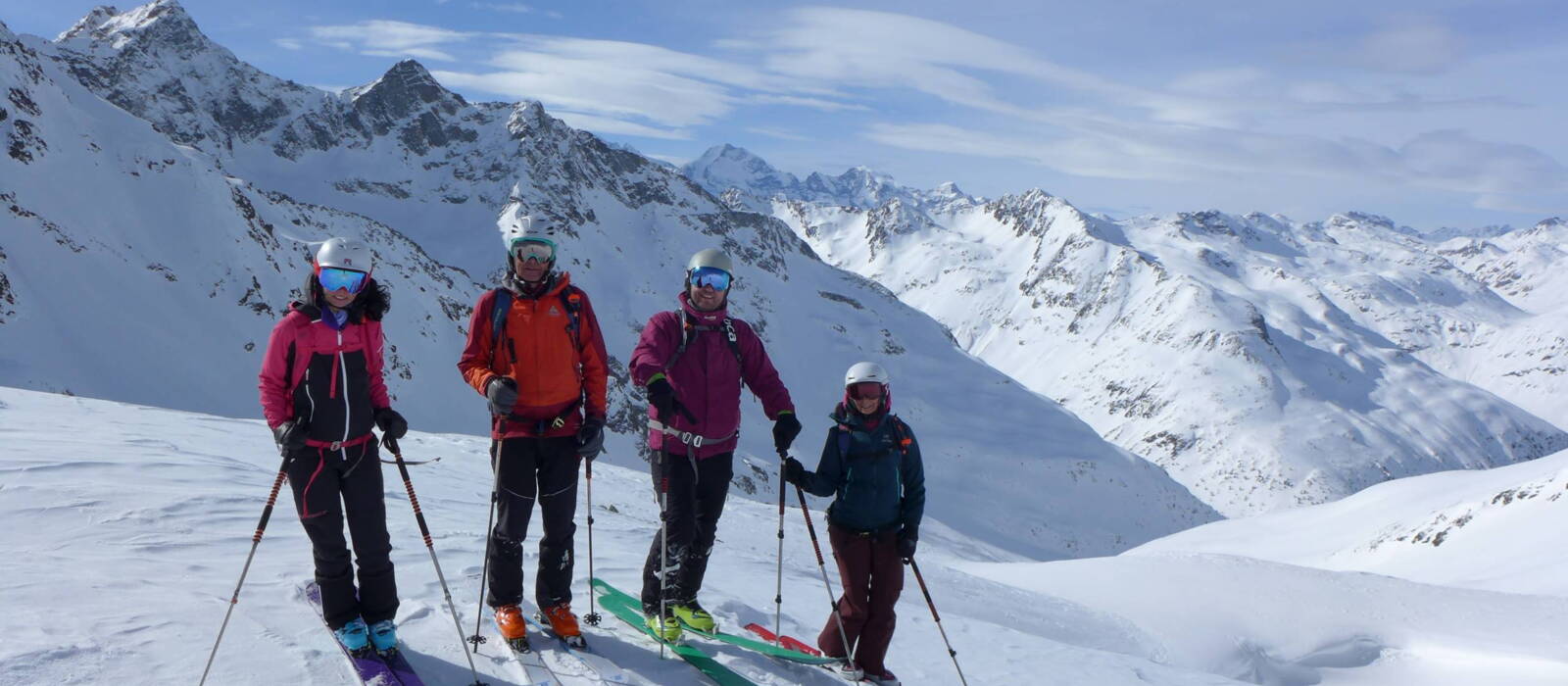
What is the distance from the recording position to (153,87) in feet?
429

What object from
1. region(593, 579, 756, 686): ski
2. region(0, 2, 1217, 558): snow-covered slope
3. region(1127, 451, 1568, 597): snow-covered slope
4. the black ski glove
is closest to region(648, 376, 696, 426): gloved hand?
region(593, 579, 756, 686): ski

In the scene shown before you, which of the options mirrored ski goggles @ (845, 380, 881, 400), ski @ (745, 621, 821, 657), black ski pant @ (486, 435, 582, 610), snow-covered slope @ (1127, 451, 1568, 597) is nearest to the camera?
black ski pant @ (486, 435, 582, 610)

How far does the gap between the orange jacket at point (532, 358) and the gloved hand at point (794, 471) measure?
5.91ft

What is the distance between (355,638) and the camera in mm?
5762

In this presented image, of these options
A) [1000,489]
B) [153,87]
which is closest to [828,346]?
[1000,489]

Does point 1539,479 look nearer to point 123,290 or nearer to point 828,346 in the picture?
point 123,290

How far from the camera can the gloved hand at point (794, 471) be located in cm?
709

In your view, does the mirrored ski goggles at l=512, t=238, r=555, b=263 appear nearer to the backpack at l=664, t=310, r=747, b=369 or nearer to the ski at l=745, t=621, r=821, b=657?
the backpack at l=664, t=310, r=747, b=369

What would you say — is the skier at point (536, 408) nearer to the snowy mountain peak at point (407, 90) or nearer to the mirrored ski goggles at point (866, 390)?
the mirrored ski goggles at point (866, 390)

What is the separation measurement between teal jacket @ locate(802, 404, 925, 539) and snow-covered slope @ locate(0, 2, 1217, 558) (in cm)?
3540

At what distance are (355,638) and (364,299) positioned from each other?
7.56 feet

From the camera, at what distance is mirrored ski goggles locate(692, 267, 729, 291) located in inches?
280

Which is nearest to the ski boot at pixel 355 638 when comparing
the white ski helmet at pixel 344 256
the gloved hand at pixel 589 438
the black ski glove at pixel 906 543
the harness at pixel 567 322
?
the harness at pixel 567 322

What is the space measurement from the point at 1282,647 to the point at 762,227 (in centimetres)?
15003
